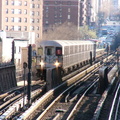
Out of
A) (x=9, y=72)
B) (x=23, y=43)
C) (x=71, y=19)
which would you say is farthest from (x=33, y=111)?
(x=71, y=19)

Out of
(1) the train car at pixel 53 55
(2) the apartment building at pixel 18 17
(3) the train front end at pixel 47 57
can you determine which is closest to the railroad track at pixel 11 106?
(3) the train front end at pixel 47 57

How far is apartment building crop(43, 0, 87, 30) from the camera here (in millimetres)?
107875

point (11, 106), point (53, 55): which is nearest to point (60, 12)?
point (53, 55)

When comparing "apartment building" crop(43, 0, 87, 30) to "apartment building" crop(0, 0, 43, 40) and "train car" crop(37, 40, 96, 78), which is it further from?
"train car" crop(37, 40, 96, 78)

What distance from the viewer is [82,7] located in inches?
4719

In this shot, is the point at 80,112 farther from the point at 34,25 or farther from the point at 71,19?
the point at 71,19

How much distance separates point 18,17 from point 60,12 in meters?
27.8

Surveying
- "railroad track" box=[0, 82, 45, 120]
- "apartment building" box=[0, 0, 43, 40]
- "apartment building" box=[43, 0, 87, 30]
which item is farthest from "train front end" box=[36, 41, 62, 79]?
Answer: "apartment building" box=[43, 0, 87, 30]

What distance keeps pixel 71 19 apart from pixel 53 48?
8056 cm

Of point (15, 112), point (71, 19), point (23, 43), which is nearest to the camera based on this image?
point (15, 112)

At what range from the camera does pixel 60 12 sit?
110688 millimetres

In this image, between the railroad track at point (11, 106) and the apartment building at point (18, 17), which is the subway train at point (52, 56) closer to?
the railroad track at point (11, 106)

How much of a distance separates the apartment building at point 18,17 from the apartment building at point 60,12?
1878 centimetres

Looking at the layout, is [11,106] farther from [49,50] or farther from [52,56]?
[49,50]
